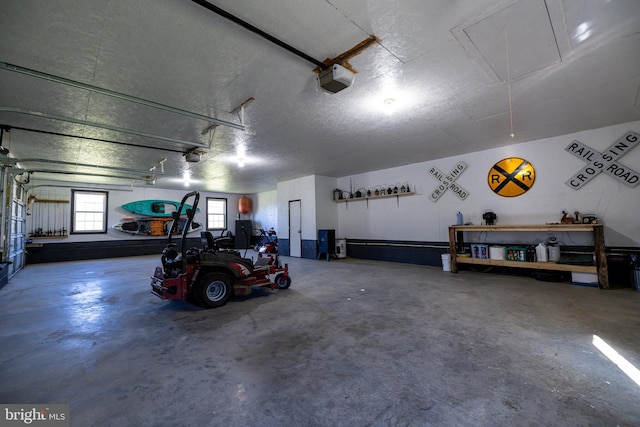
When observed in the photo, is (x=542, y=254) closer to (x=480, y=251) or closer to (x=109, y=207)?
(x=480, y=251)

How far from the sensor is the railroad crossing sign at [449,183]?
22.1 feet

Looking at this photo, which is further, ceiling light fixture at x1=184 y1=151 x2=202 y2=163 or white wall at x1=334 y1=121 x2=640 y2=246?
ceiling light fixture at x1=184 y1=151 x2=202 y2=163

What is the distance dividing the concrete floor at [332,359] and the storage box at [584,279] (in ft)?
1.17

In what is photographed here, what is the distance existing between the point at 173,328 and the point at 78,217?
392 inches

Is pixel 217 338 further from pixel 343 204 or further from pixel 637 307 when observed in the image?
pixel 343 204

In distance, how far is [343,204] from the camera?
9.54 m

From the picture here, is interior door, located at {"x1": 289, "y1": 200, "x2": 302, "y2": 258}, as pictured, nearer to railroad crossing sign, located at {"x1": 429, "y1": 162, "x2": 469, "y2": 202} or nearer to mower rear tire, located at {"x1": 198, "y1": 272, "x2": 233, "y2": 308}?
railroad crossing sign, located at {"x1": 429, "y1": 162, "x2": 469, "y2": 202}

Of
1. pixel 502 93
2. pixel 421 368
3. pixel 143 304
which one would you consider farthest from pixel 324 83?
pixel 143 304

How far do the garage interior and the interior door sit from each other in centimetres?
289

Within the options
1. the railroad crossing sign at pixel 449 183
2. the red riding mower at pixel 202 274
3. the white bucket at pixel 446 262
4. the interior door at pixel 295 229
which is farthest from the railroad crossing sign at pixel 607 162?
the interior door at pixel 295 229

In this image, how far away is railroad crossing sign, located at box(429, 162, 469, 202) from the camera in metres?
6.74

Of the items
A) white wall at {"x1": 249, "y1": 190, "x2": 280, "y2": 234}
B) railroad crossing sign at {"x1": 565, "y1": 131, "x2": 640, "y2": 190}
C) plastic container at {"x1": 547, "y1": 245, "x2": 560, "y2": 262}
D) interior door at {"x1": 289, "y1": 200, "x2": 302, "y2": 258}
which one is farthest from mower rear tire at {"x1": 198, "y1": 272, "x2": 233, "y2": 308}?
white wall at {"x1": 249, "y1": 190, "x2": 280, "y2": 234}

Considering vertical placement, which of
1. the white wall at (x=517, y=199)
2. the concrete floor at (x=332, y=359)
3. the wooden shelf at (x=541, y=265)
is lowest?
the concrete floor at (x=332, y=359)

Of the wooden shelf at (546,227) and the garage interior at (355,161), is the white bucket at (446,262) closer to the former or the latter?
the garage interior at (355,161)
